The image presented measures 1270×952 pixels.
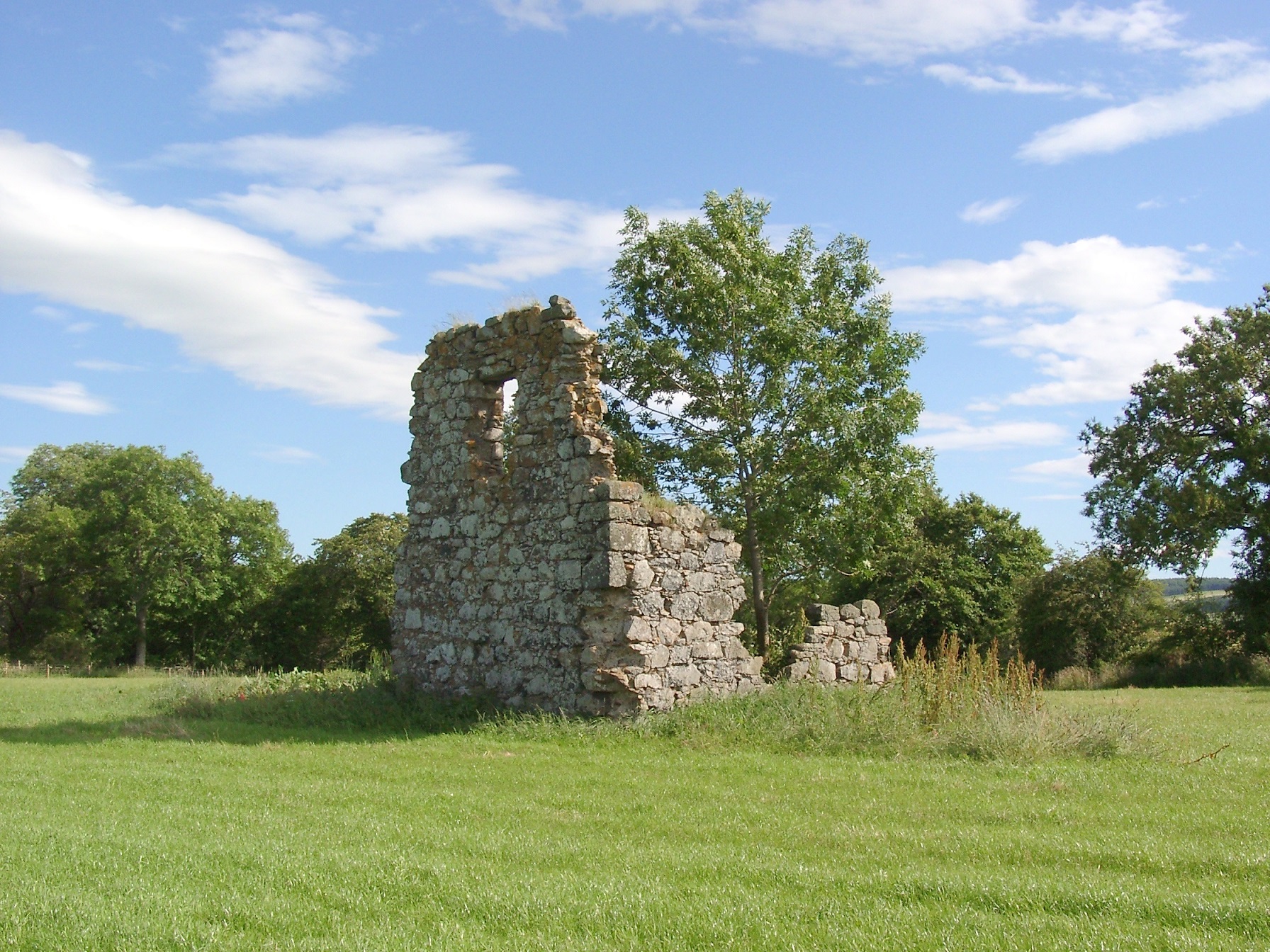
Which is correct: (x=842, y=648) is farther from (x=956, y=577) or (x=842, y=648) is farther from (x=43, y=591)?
(x=43, y=591)

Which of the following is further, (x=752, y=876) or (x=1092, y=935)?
(x=752, y=876)

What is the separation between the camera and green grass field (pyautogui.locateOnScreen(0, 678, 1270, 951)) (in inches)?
181

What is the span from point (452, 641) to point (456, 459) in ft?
8.26

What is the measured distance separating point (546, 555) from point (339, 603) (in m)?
26.4

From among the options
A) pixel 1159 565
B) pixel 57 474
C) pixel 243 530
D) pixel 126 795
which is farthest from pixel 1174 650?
pixel 57 474

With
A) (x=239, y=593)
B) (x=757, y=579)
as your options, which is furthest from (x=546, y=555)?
(x=239, y=593)

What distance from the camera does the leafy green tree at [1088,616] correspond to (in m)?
29.7

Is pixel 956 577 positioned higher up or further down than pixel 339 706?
higher up

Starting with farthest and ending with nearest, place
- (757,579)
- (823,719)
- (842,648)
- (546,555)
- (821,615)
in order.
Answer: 1. (757,579)
2. (842,648)
3. (821,615)
4. (546,555)
5. (823,719)

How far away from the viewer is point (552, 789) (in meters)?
8.06

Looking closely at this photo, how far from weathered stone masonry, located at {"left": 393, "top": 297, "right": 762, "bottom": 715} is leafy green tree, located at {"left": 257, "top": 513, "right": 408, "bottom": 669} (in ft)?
70.2

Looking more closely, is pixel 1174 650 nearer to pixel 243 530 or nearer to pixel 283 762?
pixel 283 762

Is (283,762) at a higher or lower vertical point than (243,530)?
lower

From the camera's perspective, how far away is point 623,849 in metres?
6.05
